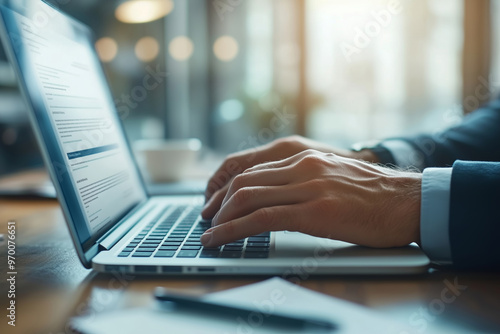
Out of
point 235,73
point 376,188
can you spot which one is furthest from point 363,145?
point 235,73

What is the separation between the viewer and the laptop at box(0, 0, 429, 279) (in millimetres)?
462

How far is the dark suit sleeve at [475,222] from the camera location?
465 millimetres

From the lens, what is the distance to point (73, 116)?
1.98ft

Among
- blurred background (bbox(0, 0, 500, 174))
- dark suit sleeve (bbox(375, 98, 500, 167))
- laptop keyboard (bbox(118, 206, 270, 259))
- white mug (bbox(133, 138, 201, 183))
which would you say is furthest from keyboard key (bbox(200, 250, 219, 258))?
blurred background (bbox(0, 0, 500, 174))

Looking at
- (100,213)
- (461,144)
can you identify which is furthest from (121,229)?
(461,144)

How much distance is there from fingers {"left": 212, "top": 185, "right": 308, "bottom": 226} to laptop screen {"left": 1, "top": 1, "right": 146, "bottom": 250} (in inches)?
6.5

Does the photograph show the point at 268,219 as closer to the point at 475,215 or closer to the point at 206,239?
the point at 206,239

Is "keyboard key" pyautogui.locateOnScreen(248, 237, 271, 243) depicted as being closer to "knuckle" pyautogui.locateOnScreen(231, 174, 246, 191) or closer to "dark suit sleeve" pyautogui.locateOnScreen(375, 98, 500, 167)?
"knuckle" pyautogui.locateOnScreen(231, 174, 246, 191)

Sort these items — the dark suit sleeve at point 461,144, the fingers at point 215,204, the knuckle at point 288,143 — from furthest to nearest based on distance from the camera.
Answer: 1. the dark suit sleeve at point 461,144
2. the knuckle at point 288,143
3. the fingers at point 215,204

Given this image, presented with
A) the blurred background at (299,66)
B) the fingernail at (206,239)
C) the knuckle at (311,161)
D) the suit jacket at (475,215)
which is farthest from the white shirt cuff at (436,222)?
the blurred background at (299,66)

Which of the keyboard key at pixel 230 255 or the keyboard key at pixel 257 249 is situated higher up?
the keyboard key at pixel 230 255

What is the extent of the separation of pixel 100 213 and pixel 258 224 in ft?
0.72

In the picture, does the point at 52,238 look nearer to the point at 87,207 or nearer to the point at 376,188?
the point at 87,207

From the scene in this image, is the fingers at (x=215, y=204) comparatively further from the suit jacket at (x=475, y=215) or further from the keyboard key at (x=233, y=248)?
the suit jacket at (x=475, y=215)
